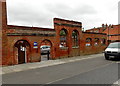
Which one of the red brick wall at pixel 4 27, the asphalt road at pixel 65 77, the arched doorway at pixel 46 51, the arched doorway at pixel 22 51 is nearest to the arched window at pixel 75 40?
the arched doorway at pixel 46 51

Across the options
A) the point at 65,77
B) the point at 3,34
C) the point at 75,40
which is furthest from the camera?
the point at 75,40

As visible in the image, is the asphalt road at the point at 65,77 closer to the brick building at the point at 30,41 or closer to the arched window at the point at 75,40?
the brick building at the point at 30,41

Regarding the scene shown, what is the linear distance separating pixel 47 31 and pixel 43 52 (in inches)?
308

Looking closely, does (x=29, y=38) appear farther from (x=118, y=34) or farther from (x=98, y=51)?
(x=118, y=34)

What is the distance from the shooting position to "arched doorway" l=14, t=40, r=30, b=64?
11091mm

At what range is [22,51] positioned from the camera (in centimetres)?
1141

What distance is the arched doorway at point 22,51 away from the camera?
36.4 ft

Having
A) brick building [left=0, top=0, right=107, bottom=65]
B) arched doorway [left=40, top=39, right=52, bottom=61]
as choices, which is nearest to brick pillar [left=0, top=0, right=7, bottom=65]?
brick building [left=0, top=0, right=107, bottom=65]

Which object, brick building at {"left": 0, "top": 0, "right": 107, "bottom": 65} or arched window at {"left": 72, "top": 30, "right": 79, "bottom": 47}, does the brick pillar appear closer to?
brick building at {"left": 0, "top": 0, "right": 107, "bottom": 65}

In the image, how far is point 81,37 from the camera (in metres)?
16.0

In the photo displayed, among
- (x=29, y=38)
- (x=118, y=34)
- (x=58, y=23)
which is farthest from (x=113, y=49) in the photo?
(x=118, y=34)

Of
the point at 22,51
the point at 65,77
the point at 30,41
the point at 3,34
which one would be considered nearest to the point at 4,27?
the point at 3,34

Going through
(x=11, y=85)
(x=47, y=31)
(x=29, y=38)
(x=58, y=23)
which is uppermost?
(x=58, y=23)

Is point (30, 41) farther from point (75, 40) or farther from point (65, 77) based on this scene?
point (75, 40)
